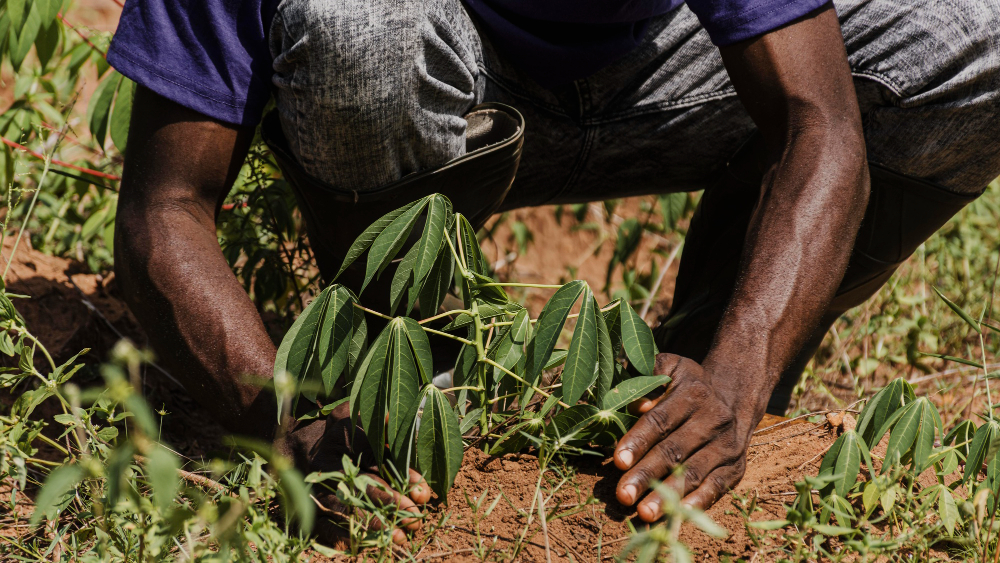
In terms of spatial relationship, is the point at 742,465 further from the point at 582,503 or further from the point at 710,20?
the point at 710,20

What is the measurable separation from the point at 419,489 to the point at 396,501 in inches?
2.0

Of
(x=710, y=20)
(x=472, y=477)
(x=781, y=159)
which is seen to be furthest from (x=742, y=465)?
(x=710, y=20)

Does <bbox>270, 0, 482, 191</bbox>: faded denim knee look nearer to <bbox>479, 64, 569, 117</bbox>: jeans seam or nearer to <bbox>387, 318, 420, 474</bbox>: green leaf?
<bbox>479, 64, 569, 117</bbox>: jeans seam

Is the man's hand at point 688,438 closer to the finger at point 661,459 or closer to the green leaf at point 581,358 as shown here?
the finger at point 661,459

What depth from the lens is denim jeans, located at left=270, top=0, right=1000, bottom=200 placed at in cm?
143

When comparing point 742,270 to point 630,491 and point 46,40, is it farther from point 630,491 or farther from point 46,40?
point 46,40

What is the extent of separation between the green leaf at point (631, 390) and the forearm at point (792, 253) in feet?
0.46

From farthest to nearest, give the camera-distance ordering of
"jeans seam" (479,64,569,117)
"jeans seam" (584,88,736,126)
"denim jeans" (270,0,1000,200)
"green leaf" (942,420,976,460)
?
"jeans seam" (584,88,736,126) → "jeans seam" (479,64,569,117) → "denim jeans" (270,0,1000,200) → "green leaf" (942,420,976,460)

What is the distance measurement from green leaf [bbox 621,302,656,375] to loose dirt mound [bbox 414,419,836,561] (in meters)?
0.19

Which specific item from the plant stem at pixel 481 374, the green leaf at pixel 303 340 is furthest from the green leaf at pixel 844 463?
the green leaf at pixel 303 340

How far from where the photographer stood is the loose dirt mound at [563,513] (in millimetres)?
1174

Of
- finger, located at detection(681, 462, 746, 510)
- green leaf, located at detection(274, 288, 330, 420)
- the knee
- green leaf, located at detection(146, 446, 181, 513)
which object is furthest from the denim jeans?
green leaf, located at detection(146, 446, 181, 513)

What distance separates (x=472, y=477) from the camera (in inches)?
51.5

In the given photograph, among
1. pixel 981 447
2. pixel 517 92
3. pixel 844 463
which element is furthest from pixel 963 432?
pixel 517 92
